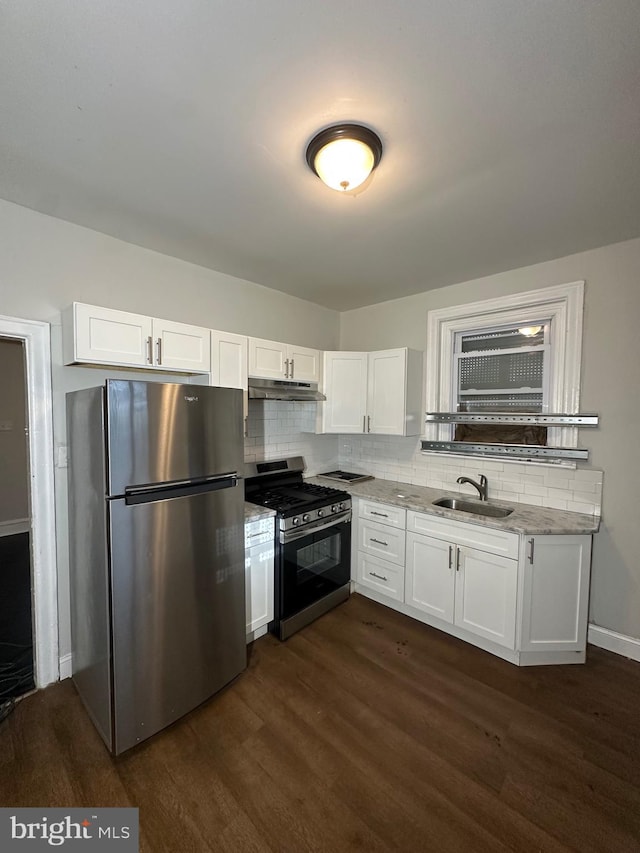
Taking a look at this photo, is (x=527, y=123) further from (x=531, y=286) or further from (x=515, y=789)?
(x=515, y=789)

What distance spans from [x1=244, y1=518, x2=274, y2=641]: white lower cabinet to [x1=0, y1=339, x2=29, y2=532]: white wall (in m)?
3.84

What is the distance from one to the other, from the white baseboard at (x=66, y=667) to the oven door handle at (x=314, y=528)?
1.43m

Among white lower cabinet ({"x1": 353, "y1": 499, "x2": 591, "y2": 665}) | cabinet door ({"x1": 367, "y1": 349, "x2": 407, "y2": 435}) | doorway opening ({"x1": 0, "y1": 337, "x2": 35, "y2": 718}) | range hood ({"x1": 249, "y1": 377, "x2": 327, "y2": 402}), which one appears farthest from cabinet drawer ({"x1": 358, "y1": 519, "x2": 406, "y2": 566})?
doorway opening ({"x1": 0, "y1": 337, "x2": 35, "y2": 718})

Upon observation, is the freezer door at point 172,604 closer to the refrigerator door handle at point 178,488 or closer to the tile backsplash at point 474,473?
the refrigerator door handle at point 178,488

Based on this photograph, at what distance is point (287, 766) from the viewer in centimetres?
162

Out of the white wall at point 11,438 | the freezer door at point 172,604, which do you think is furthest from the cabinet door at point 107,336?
the white wall at point 11,438

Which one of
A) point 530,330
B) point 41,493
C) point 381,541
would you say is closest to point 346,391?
point 381,541

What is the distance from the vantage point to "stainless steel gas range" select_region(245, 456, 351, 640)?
2484 mm

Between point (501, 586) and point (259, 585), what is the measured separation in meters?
1.60

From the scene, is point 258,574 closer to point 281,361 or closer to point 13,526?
point 281,361

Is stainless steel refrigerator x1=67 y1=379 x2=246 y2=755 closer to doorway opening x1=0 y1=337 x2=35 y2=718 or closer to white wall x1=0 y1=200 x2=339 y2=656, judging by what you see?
white wall x1=0 y1=200 x2=339 y2=656

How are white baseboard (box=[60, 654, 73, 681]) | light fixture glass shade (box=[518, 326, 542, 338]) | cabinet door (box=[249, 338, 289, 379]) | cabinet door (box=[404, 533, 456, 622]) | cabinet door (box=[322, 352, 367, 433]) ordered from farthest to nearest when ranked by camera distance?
cabinet door (box=[322, 352, 367, 433])
light fixture glass shade (box=[518, 326, 542, 338])
cabinet door (box=[249, 338, 289, 379])
cabinet door (box=[404, 533, 456, 622])
white baseboard (box=[60, 654, 73, 681])

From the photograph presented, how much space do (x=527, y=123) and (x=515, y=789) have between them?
8.94 ft

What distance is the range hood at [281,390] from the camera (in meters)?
2.64
